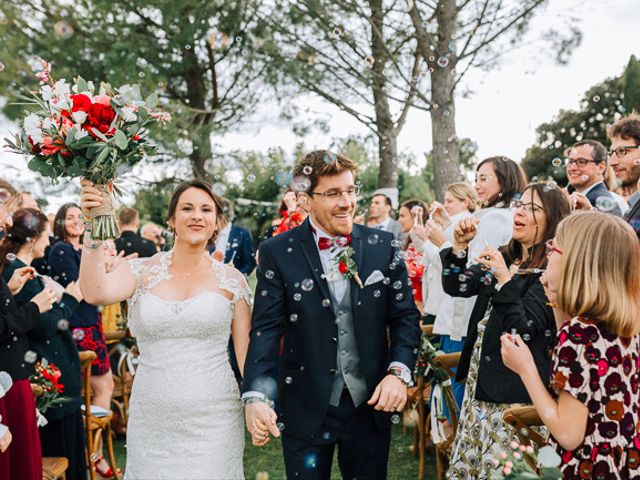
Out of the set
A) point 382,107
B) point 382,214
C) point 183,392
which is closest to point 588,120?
point 382,107

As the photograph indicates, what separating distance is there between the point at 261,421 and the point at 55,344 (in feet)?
7.67

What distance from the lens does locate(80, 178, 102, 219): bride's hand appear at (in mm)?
2896

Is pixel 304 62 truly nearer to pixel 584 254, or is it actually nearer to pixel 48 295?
pixel 48 295

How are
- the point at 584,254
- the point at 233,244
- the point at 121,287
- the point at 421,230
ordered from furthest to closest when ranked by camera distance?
1. the point at 233,244
2. the point at 421,230
3. the point at 121,287
4. the point at 584,254

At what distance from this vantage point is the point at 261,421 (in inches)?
105

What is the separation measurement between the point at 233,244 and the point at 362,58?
12.5 ft

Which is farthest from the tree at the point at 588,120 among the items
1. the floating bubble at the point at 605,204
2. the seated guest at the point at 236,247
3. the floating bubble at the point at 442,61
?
the floating bubble at the point at 605,204

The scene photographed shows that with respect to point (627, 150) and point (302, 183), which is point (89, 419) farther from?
point (627, 150)

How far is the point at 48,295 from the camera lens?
3.85m

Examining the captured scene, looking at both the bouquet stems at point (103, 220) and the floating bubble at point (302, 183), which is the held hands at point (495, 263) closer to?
the floating bubble at point (302, 183)

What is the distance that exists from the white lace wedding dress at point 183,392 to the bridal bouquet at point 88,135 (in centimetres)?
52

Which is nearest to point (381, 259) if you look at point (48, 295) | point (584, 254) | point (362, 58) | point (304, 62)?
point (584, 254)

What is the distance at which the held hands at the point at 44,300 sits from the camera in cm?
379

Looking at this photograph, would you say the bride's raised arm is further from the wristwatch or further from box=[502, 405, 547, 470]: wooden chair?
box=[502, 405, 547, 470]: wooden chair
